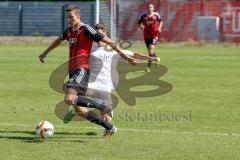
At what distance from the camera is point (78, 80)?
980cm

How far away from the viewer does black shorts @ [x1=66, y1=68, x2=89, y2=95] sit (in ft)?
32.2

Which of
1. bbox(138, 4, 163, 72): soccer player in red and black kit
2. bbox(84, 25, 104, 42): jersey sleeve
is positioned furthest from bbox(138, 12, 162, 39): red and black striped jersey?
bbox(84, 25, 104, 42): jersey sleeve

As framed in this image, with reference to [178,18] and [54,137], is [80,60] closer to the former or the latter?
[54,137]

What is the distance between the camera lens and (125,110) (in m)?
13.1

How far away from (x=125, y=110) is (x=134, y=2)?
28.7 meters

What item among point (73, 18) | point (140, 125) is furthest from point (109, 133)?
point (73, 18)

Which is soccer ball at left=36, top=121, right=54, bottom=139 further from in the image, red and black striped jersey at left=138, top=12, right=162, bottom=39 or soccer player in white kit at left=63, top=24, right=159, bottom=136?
red and black striped jersey at left=138, top=12, right=162, bottom=39

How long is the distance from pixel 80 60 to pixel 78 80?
0.37 metres

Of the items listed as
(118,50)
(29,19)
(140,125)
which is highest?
(118,50)

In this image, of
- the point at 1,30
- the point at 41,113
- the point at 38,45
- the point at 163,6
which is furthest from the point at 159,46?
the point at 41,113

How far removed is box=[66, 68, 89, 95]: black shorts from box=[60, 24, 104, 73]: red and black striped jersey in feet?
0.28

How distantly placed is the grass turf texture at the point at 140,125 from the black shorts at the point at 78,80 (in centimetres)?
79

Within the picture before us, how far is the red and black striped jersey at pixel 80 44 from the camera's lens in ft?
32.7

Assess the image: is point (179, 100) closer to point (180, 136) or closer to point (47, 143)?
point (180, 136)
